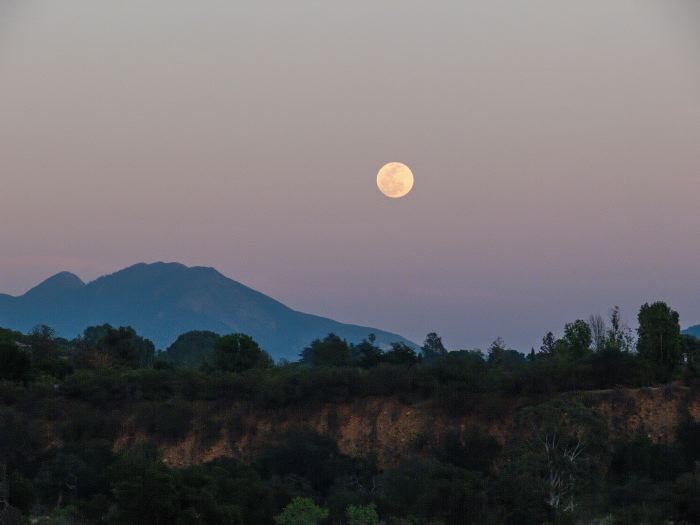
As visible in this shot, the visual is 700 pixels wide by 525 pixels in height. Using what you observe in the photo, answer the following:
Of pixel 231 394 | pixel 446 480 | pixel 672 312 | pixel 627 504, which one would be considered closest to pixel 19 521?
pixel 446 480

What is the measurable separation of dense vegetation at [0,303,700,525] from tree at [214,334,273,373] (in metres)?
0.10

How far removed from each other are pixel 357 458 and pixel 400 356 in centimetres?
2079

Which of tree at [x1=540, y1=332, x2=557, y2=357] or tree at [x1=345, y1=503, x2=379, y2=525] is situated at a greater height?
tree at [x1=540, y1=332, x2=557, y2=357]

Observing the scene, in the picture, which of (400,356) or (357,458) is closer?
(357,458)

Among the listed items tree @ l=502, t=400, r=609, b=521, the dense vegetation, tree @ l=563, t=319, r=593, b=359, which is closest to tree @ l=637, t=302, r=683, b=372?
the dense vegetation

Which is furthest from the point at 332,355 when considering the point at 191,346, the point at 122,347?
the point at 191,346

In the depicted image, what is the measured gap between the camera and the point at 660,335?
59.0 m

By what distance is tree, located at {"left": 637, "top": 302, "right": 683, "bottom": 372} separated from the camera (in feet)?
192

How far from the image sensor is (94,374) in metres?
63.6

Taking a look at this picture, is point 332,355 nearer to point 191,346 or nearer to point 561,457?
point 561,457

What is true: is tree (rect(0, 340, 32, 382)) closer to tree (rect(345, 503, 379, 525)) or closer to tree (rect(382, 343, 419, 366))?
tree (rect(382, 343, 419, 366))

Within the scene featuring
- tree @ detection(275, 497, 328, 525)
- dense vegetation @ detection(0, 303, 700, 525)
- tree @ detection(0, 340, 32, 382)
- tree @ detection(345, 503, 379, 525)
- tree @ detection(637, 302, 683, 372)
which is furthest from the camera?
tree @ detection(0, 340, 32, 382)

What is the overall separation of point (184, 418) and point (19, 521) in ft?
99.8

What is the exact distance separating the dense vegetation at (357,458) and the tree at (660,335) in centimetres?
10
